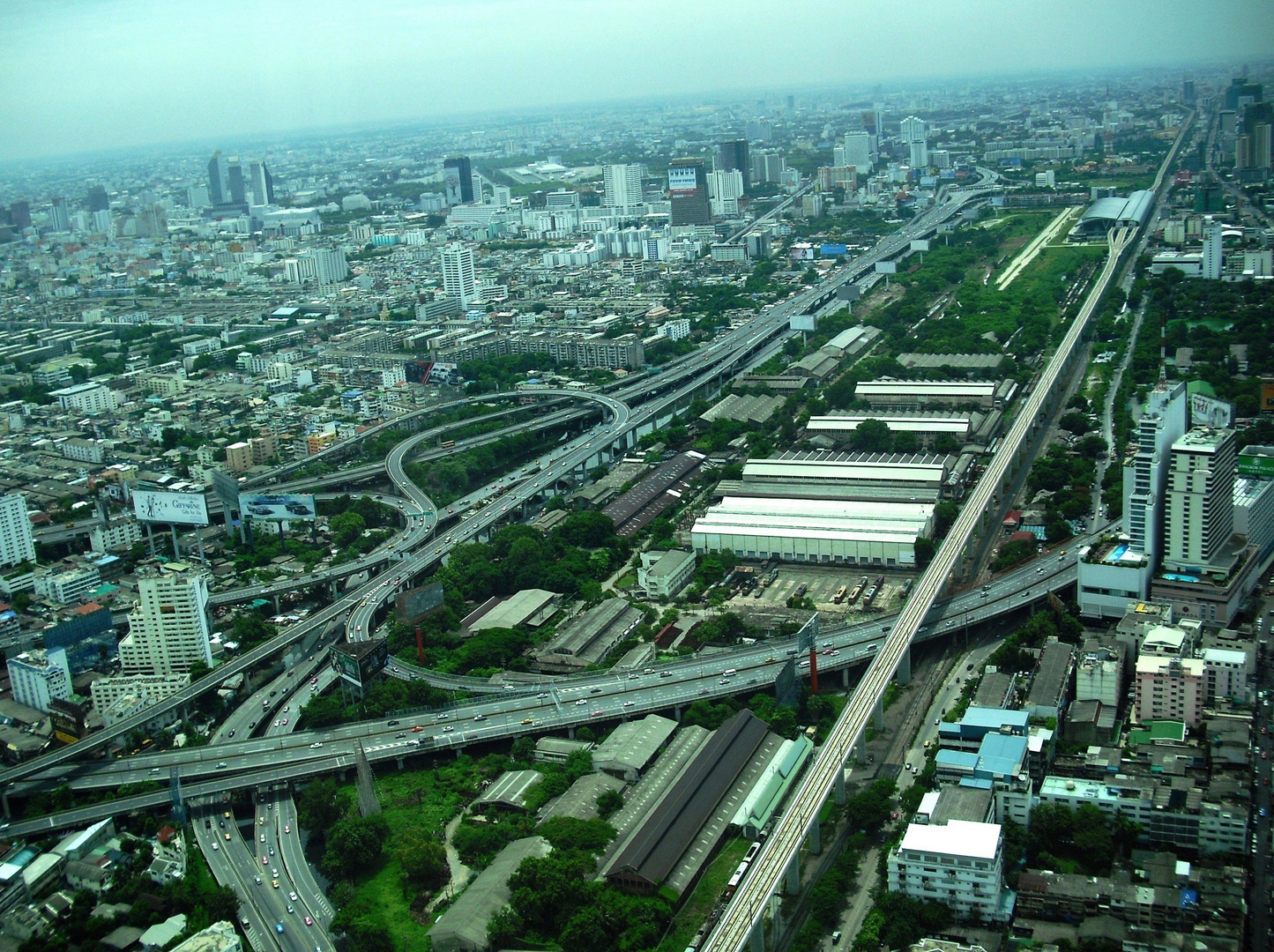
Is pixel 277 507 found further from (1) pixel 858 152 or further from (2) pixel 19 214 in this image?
(1) pixel 858 152

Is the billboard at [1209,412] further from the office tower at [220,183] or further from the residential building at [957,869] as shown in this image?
the office tower at [220,183]

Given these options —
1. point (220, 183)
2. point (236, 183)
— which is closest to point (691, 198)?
point (236, 183)

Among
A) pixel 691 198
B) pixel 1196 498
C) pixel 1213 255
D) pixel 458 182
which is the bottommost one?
pixel 1196 498

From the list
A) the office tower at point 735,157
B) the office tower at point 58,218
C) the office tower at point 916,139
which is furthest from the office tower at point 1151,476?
the office tower at point 58,218

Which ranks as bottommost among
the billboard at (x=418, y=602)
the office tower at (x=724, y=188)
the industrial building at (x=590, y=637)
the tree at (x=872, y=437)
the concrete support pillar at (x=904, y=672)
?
the concrete support pillar at (x=904, y=672)

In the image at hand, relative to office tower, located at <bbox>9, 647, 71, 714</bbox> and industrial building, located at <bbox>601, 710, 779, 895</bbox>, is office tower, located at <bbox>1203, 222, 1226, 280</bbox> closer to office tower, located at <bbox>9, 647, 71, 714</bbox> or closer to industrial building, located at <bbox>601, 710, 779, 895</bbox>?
industrial building, located at <bbox>601, 710, 779, 895</bbox>

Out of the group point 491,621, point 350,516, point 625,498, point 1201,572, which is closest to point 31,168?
point 350,516

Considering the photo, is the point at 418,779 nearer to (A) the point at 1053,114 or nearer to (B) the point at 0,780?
(B) the point at 0,780

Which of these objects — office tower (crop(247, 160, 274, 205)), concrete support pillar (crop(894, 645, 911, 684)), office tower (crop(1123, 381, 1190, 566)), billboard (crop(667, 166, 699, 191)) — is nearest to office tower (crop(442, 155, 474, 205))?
office tower (crop(247, 160, 274, 205))
